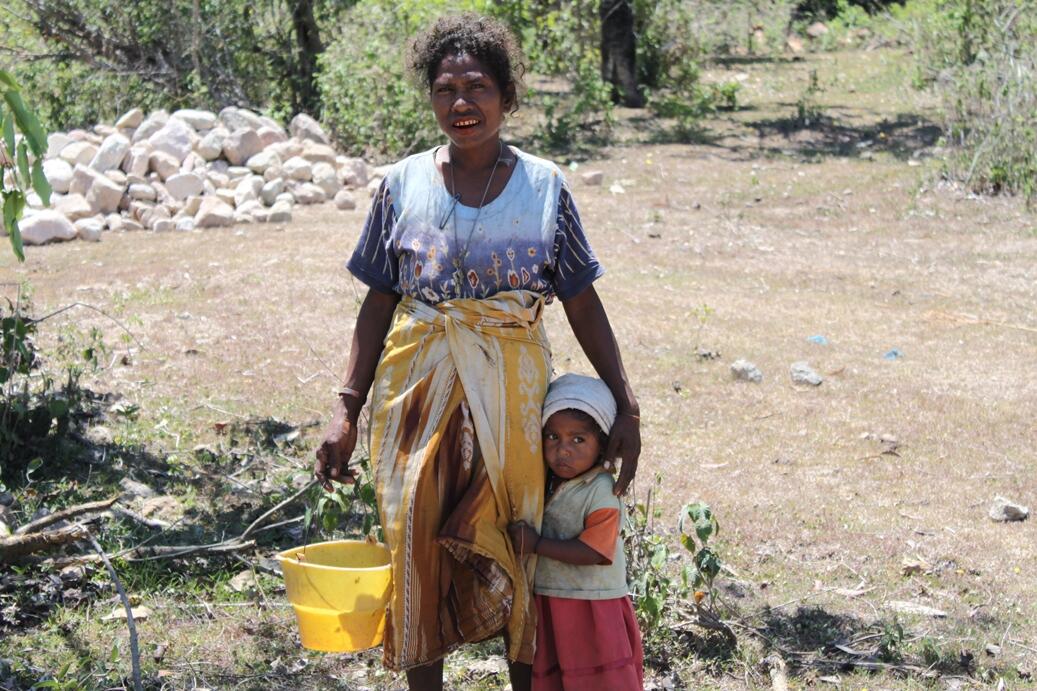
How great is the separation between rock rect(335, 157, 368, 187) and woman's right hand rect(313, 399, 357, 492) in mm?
8411

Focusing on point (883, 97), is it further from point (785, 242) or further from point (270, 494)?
point (270, 494)

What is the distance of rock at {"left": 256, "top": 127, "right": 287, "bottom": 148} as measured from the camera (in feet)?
36.1

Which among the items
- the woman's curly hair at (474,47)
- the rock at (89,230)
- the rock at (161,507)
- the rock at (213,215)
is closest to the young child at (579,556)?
the woman's curly hair at (474,47)

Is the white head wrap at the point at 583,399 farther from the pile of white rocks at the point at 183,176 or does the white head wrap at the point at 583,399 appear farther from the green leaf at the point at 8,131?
the pile of white rocks at the point at 183,176

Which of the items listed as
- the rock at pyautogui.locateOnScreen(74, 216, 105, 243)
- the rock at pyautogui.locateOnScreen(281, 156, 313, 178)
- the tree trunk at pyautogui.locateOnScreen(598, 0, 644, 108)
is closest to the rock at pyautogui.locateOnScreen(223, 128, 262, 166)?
the rock at pyautogui.locateOnScreen(281, 156, 313, 178)

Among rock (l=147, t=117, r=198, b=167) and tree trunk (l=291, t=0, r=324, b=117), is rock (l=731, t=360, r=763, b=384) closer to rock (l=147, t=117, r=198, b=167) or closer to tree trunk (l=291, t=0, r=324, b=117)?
rock (l=147, t=117, r=198, b=167)

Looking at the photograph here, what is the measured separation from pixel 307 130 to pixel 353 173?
113cm

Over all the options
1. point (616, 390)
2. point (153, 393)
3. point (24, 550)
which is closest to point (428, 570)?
point (616, 390)

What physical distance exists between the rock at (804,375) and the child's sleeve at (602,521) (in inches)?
149

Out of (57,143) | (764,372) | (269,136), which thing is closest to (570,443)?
(764,372)

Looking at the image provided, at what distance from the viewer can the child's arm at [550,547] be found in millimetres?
2586

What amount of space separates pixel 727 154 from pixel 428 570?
10597 mm

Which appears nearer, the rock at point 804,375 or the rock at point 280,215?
the rock at point 804,375

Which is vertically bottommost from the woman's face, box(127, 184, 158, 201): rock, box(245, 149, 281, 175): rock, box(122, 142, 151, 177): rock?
box(127, 184, 158, 201): rock
